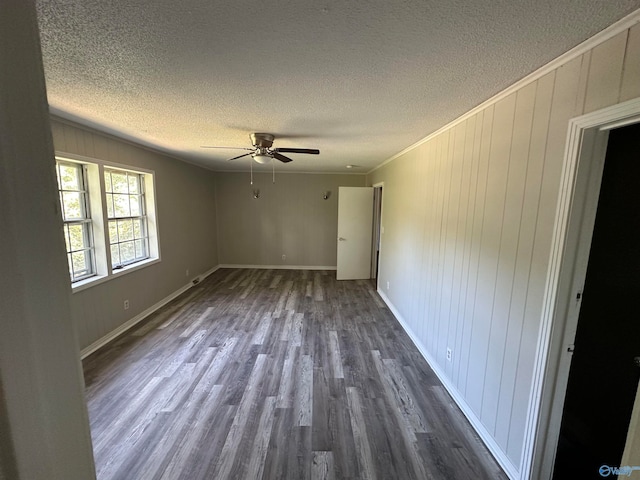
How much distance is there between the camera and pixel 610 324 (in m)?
1.44

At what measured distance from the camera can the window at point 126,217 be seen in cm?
338

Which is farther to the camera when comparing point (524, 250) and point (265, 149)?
point (265, 149)

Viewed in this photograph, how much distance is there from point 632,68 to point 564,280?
911 millimetres

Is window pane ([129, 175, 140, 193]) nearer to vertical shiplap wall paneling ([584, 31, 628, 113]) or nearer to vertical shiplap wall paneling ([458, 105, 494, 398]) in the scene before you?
vertical shiplap wall paneling ([458, 105, 494, 398])

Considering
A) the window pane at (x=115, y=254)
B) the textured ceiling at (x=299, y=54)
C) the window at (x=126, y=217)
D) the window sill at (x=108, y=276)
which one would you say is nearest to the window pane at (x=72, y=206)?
the window at (x=126, y=217)

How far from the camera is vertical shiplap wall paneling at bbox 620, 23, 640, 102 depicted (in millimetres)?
1042

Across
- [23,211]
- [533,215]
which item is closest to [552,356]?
[533,215]

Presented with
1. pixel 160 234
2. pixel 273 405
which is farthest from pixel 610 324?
pixel 160 234

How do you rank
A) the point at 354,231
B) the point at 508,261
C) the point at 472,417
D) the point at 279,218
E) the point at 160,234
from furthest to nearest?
the point at 279,218 < the point at 354,231 < the point at 160,234 < the point at 472,417 < the point at 508,261

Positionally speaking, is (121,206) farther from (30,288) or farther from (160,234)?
(30,288)

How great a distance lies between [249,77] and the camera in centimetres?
157

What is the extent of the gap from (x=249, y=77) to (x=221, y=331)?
114 inches

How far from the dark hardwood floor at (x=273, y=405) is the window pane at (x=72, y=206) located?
1.46 m

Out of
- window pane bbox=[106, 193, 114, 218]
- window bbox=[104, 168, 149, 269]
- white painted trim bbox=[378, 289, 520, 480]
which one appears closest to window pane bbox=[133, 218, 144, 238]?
window bbox=[104, 168, 149, 269]
